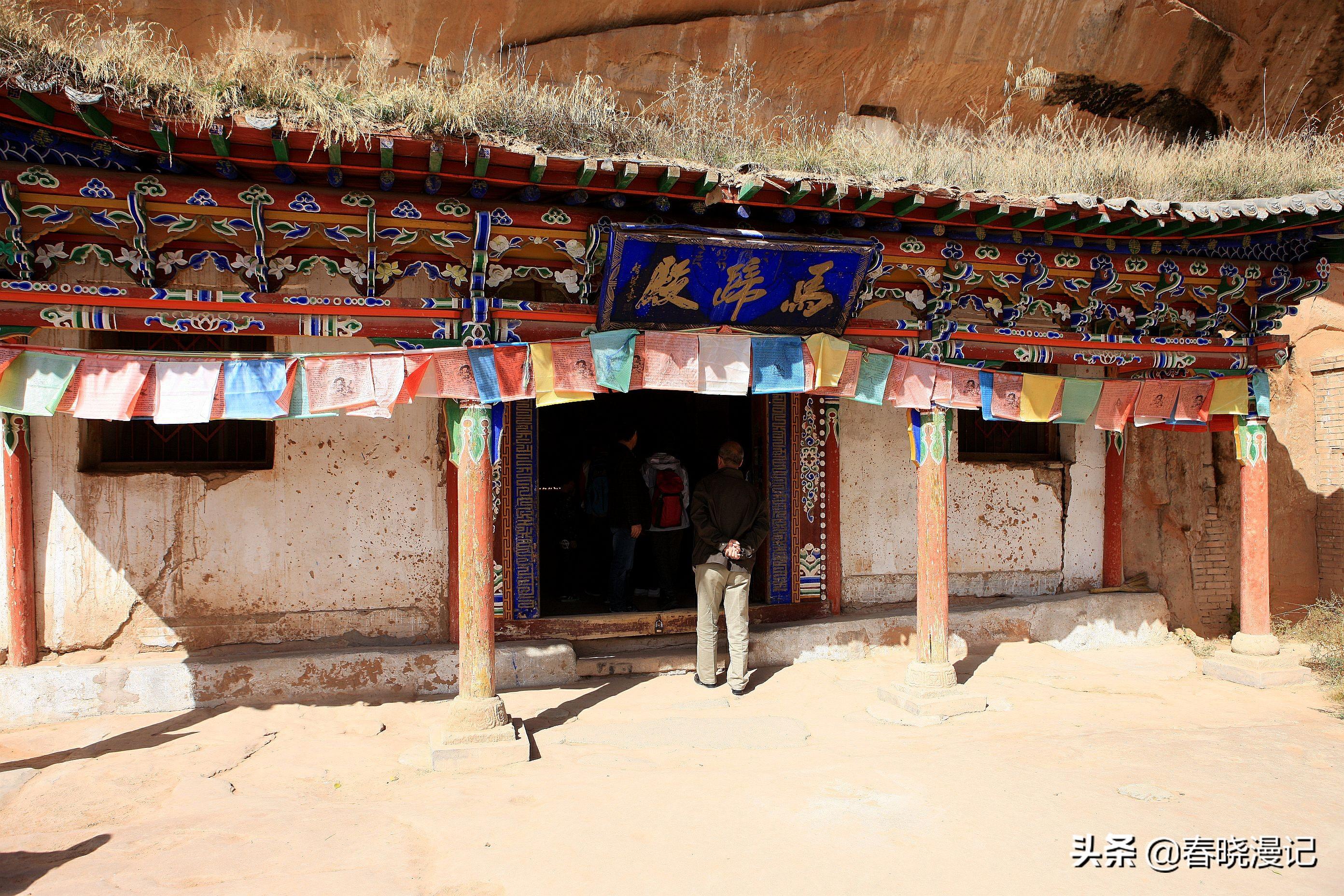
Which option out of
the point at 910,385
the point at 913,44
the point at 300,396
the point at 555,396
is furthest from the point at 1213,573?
the point at 300,396

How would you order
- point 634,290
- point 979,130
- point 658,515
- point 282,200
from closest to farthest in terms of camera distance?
1. point 282,200
2. point 634,290
3. point 658,515
4. point 979,130

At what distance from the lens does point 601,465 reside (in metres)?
8.17

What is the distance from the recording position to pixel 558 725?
19.3 feet

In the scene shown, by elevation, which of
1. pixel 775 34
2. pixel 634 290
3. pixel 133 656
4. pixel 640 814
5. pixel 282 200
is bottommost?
pixel 640 814

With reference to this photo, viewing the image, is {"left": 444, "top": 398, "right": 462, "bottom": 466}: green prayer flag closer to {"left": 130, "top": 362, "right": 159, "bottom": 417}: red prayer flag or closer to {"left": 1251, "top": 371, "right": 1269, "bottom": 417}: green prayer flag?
{"left": 130, "top": 362, "right": 159, "bottom": 417}: red prayer flag

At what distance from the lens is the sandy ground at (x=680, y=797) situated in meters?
3.83

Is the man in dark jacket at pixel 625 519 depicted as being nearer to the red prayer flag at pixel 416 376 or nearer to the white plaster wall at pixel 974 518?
the white plaster wall at pixel 974 518

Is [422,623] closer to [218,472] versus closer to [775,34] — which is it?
[218,472]

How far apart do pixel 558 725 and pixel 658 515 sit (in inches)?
95.4

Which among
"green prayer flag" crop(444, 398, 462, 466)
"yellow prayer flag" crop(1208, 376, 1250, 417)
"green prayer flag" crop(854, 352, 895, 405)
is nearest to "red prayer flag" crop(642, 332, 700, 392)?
"green prayer flag" crop(444, 398, 462, 466)

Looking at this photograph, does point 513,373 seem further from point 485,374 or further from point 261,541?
point 261,541

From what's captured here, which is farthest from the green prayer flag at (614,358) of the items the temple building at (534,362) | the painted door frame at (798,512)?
the painted door frame at (798,512)

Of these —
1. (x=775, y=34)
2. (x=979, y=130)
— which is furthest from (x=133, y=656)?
(x=979, y=130)

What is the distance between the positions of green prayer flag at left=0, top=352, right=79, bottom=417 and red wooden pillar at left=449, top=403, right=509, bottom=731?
226 cm
